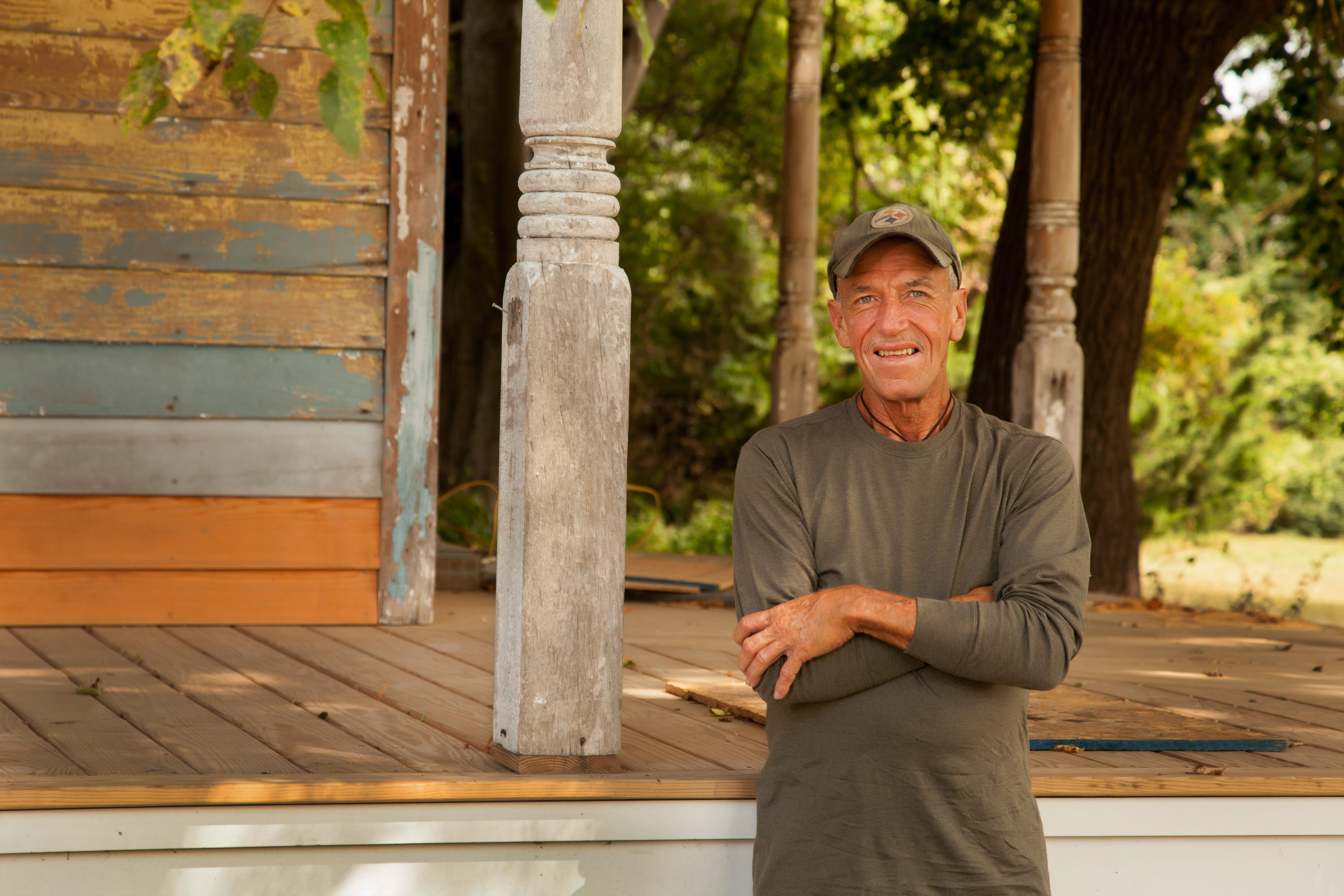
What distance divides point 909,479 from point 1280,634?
3.67 m

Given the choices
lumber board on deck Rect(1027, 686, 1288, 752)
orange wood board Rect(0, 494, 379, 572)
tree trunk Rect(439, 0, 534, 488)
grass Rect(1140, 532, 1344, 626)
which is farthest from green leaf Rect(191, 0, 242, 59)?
grass Rect(1140, 532, 1344, 626)

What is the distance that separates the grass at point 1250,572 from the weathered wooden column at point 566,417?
26.1 feet

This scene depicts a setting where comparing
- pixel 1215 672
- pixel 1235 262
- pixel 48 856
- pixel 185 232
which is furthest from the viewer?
pixel 1235 262

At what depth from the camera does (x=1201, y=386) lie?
18.3 meters

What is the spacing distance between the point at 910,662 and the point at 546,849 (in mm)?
839

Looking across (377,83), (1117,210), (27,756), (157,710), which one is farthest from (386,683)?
(1117,210)

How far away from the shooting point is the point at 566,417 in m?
2.64

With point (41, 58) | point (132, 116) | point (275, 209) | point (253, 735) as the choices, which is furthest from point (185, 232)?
point (132, 116)

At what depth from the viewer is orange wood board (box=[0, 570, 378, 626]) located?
4.45 metres

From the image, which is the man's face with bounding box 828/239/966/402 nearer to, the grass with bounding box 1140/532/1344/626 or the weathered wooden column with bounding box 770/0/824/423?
the weathered wooden column with bounding box 770/0/824/423

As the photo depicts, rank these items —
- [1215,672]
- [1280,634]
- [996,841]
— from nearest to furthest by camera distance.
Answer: [996,841] → [1215,672] → [1280,634]

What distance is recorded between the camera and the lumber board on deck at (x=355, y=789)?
2383 mm

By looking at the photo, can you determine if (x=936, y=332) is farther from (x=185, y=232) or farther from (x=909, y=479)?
(x=185, y=232)

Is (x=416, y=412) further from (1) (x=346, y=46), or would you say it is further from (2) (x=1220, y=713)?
(1) (x=346, y=46)
